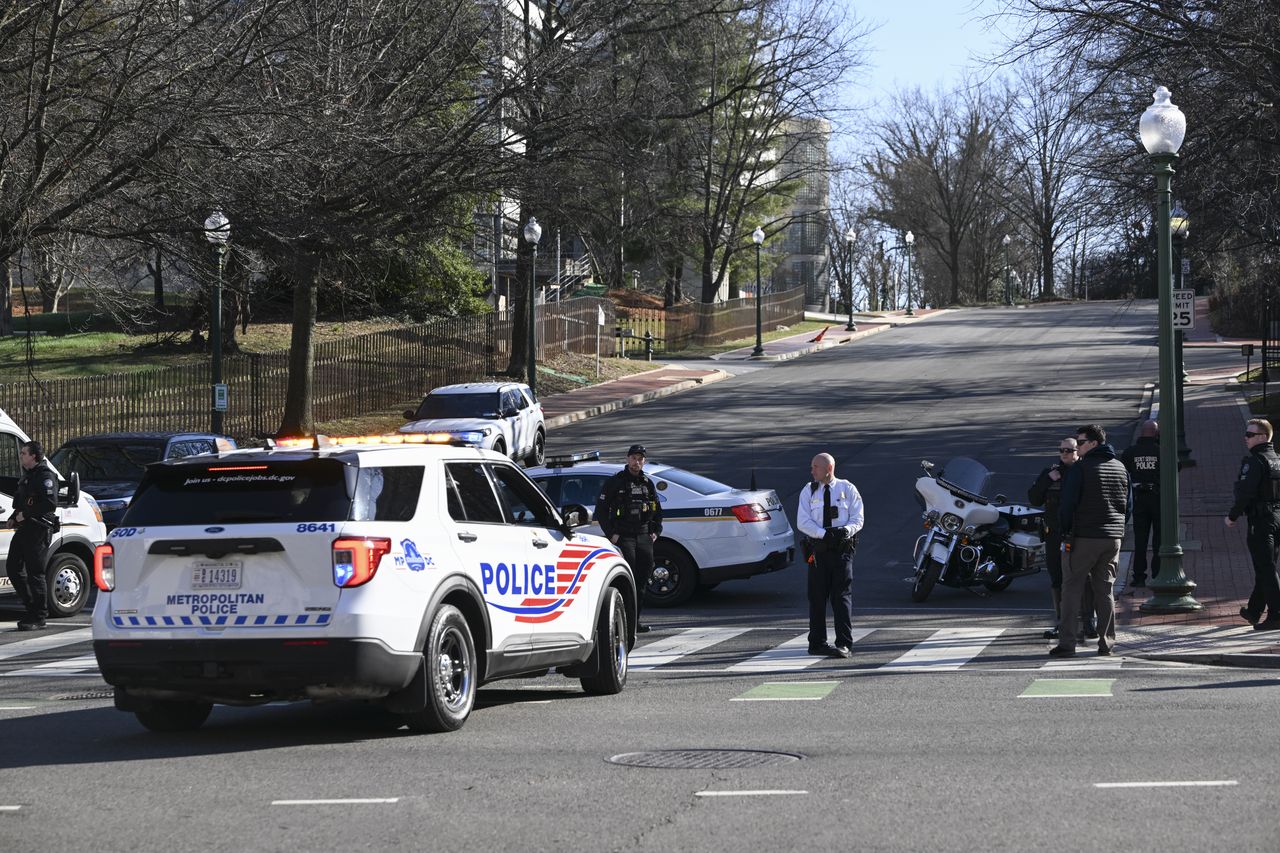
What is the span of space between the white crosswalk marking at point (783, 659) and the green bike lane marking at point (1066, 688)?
219 cm

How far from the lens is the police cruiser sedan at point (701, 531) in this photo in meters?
17.3

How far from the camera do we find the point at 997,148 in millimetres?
89312

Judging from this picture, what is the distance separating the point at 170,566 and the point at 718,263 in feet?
190

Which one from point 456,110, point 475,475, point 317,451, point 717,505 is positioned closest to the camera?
point 317,451

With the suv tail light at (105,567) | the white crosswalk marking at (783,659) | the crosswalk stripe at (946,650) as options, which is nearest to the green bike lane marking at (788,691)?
the white crosswalk marking at (783,659)

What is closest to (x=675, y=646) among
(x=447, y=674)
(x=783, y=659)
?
(x=783, y=659)

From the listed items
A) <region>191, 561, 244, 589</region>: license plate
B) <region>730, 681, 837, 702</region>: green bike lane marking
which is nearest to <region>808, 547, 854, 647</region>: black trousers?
<region>730, 681, 837, 702</region>: green bike lane marking

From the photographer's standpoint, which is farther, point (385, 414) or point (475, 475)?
point (385, 414)

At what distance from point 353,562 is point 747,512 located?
29.4 ft

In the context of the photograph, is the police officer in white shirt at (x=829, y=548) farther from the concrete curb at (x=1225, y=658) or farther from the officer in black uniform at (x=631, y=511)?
the concrete curb at (x=1225, y=658)

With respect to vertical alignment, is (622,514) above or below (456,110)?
below

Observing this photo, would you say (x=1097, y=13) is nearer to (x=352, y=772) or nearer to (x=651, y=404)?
(x=352, y=772)

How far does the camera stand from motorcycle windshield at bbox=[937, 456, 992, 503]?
17.5 metres

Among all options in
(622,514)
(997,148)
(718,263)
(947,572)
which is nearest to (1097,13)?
(947,572)
